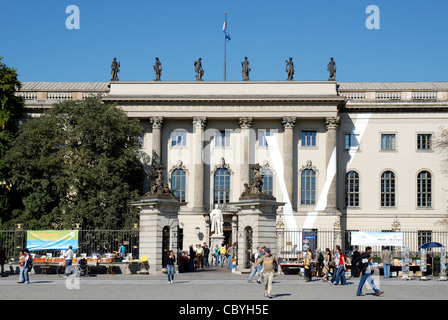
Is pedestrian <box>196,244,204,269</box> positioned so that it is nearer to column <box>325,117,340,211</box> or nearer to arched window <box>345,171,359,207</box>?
column <box>325,117,340,211</box>

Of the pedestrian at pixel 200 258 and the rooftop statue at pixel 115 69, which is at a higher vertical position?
the rooftop statue at pixel 115 69

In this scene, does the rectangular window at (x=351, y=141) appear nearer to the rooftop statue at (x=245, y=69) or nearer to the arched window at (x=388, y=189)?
the arched window at (x=388, y=189)

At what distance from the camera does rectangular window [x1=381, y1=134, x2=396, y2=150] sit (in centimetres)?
6657

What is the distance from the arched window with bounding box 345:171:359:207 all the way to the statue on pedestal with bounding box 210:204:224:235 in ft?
62.9

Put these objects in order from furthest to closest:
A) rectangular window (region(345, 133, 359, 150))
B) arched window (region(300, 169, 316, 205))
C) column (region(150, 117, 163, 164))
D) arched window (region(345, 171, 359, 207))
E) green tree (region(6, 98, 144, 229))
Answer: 1. rectangular window (region(345, 133, 359, 150))
2. arched window (region(345, 171, 359, 207))
3. arched window (region(300, 169, 316, 205))
4. column (region(150, 117, 163, 164))
5. green tree (region(6, 98, 144, 229))

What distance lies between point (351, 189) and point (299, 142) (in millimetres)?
6750

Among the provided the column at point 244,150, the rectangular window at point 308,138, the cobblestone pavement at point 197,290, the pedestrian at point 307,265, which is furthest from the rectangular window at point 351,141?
the pedestrian at point 307,265

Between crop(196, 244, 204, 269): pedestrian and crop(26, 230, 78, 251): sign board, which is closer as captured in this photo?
crop(26, 230, 78, 251): sign board

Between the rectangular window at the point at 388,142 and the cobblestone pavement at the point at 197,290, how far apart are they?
34185mm

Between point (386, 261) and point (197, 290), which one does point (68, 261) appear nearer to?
point (197, 290)

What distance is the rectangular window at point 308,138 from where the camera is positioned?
218 feet

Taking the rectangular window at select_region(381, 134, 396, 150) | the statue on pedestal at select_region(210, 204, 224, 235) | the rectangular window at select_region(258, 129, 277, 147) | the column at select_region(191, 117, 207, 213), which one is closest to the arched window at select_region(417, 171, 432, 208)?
the rectangular window at select_region(381, 134, 396, 150)

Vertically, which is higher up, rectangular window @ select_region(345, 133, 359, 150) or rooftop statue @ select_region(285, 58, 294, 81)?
rooftop statue @ select_region(285, 58, 294, 81)
